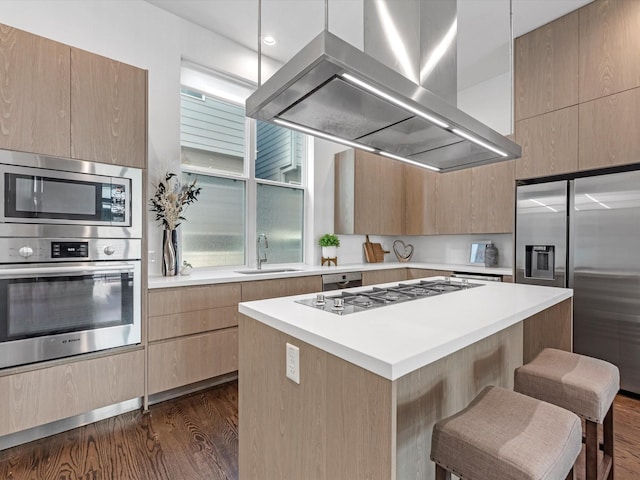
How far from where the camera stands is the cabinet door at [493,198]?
11.5 feet

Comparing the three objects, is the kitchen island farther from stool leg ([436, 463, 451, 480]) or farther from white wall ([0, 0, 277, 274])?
white wall ([0, 0, 277, 274])

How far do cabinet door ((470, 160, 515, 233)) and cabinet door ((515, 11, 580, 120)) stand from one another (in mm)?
580

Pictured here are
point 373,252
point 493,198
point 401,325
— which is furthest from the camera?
point 373,252

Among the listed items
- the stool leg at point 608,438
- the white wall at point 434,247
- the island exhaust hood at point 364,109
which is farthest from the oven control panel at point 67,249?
the stool leg at point 608,438

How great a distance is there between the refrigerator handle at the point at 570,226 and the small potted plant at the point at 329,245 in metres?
2.25

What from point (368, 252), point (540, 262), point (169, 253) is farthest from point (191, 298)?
point (540, 262)

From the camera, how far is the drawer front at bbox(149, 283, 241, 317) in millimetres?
2373

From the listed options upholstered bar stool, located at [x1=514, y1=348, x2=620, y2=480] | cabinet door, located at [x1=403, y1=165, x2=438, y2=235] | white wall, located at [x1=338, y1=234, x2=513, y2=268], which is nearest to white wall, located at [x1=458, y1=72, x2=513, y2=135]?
cabinet door, located at [x1=403, y1=165, x2=438, y2=235]

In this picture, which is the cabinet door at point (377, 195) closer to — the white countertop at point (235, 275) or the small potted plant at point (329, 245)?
the small potted plant at point (329, 245)

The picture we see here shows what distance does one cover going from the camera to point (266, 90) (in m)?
1.39

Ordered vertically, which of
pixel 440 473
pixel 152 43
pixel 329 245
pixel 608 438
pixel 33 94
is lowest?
pixel 608 438

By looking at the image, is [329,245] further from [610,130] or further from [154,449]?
[610,130]

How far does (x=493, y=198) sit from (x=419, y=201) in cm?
95

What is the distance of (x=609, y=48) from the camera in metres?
2.67
